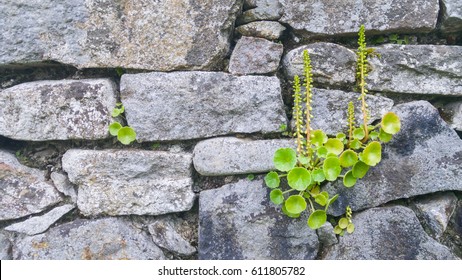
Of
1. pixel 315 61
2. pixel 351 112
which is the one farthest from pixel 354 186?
pixel 315 61

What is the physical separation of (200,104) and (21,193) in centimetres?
88

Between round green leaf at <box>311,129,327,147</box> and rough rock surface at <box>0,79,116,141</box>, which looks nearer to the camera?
round green leaf at <box>311,129,327,147</box>

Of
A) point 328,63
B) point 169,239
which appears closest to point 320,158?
point 328,63

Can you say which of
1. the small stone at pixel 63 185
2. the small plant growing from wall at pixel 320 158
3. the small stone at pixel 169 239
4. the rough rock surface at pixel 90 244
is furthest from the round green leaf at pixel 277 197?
the small stone at pixel 63 185

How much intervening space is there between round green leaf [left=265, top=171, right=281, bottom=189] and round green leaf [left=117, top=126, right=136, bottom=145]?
603 mm

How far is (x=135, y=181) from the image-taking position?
5.29ft

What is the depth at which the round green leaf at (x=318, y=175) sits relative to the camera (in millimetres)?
1469

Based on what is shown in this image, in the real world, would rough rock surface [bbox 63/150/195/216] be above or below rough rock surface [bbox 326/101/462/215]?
above

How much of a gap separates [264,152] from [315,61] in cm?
44

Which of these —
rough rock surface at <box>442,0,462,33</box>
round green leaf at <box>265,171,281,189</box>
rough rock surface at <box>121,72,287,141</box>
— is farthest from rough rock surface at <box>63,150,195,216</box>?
rough rock surface at <box>442,0,462,33</box>

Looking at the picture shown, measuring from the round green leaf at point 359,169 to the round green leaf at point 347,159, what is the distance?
0.02m

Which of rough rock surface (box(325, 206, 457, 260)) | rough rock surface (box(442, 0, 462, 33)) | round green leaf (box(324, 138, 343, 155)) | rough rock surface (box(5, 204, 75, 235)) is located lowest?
rough rock surface (box(325, 206, 457, 260))

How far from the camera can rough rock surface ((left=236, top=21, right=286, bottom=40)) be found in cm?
163

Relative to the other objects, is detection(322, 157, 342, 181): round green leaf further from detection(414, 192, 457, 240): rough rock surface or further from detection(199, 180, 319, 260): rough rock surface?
detection(414, 192, 457, 240): rough rock surface
